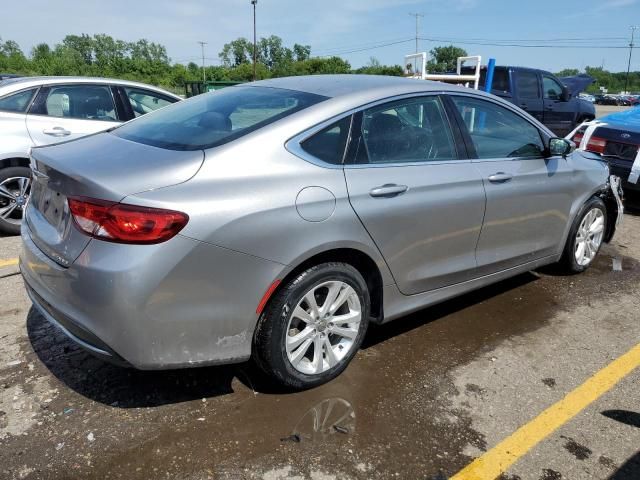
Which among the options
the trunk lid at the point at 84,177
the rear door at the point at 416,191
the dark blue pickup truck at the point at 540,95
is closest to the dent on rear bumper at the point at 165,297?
the trunk lid at the point at 84,177

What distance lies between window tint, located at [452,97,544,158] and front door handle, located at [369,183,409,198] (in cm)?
85

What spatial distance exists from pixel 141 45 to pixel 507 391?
130 m

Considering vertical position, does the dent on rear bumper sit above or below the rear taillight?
below

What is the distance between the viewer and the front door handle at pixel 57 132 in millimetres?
Result: 5480

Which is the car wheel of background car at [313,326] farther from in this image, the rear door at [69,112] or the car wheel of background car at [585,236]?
the rear door at [69,112]

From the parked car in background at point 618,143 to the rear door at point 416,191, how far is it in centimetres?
432

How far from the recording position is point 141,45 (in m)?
119

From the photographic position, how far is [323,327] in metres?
2.79

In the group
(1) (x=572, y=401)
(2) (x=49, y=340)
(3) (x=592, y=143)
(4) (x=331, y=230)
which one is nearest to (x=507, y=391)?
(1) (x=572, y=401)

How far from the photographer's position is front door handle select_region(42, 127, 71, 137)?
5.48 m

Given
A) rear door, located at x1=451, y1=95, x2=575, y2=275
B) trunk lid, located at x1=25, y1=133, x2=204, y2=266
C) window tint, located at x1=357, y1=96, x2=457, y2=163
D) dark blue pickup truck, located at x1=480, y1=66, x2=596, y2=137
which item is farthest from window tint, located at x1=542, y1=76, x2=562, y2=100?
trunk lid, located at x1=25, y1=133, x2=204, y2=266

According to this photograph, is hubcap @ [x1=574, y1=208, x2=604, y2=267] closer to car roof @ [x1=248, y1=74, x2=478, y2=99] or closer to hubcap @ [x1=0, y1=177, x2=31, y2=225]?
car roof @ [x1=248, y1=74, x2=478, y2=99]

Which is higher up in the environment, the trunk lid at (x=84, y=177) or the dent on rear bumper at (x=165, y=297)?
the trunk lid at (x=84, y=177)

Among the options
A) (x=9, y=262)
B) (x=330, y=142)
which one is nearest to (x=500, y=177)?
(x=330, y=142)
